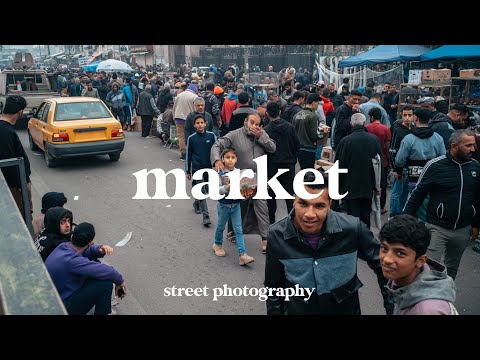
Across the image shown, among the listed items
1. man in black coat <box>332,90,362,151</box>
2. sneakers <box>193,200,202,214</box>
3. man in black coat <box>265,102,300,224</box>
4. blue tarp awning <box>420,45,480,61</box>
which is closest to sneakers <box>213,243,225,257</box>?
man in black coat <box>265,102,300,224</box>

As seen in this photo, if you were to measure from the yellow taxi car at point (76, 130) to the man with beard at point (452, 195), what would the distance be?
302 inches

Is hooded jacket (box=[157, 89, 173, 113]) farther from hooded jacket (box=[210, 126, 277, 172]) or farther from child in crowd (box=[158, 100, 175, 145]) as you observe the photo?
hooded jacket (box=[210, 126, 277, 172])

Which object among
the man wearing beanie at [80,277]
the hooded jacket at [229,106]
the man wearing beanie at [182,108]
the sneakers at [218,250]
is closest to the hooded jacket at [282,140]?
the sneakers at [218,250]

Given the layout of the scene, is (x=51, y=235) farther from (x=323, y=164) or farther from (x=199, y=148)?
(x=323, y=164)

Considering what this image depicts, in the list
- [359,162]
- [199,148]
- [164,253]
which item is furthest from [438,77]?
[164,253]

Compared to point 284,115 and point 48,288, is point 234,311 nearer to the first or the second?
point 48,288

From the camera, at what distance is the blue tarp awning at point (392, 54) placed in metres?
12.4

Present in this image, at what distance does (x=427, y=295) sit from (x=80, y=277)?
2738 millimetres

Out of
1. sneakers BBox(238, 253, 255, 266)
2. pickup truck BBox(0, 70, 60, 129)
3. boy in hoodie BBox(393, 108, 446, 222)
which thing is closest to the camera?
sneakers BBox(238, 253, 255, 266)

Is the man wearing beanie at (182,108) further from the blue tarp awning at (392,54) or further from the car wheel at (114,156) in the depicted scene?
the blue tarp awning at (392,54)

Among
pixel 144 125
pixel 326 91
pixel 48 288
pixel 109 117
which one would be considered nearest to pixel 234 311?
pixel 48 288

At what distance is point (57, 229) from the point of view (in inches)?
161

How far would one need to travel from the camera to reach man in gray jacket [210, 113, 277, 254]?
568 centimetres
